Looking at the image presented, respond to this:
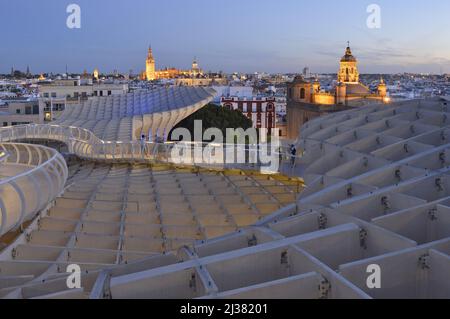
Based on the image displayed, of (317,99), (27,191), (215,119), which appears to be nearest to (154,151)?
(27,191)

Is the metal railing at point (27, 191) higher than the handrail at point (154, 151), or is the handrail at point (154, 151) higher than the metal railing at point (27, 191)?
the metal railing at point (27, 191)

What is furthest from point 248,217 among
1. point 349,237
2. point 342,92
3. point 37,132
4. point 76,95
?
point 342,92

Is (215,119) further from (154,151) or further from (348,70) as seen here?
(348,70)

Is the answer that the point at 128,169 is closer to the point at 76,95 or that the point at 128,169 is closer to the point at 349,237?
the point at 349,237

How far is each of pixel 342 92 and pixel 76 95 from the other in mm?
39247

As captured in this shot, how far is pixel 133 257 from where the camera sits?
32.9 feet

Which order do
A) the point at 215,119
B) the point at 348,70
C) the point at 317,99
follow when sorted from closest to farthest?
the point at 215,119, the point at 317,99, the point at 348,70

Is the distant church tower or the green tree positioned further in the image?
the distant church tower

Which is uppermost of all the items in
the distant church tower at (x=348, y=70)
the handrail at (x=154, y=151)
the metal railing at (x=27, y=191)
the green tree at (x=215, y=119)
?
the distant church tower at (x=348, y=70)

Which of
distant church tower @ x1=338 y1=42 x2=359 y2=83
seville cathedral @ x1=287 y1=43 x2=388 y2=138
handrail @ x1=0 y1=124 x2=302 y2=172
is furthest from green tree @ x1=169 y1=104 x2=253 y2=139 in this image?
distant church tower @ x1=338 y1=42 x2=359 y2=83

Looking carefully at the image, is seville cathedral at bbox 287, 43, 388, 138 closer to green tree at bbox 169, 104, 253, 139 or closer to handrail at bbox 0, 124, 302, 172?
green tree at bbox 169, 104, 253, 139

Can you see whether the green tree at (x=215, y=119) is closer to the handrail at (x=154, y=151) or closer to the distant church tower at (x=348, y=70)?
the handrail at (x=154, y=151)

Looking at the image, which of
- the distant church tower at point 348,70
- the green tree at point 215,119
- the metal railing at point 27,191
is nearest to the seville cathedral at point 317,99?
the distant church tower at point 348,70

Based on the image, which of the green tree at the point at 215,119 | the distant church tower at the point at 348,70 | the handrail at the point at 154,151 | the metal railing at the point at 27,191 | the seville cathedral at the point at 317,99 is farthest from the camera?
the distant church tower at the point at 348,70
